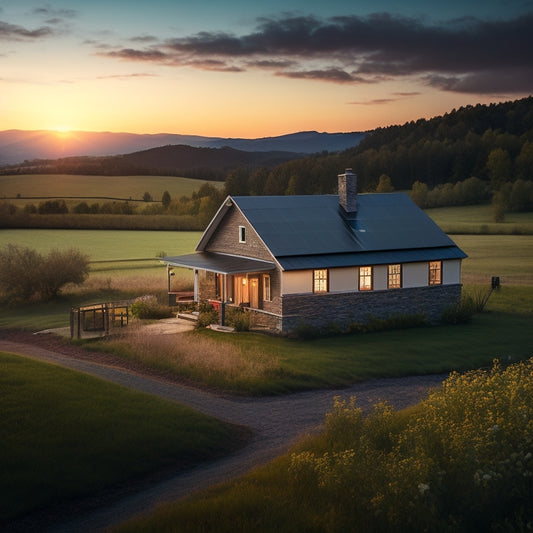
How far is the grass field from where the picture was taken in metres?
112

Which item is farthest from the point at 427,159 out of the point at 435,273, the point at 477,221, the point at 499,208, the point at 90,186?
the point at 435,273

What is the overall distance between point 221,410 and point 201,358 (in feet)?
19.5

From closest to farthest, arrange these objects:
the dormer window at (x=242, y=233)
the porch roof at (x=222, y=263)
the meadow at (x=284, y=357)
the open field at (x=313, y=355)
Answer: the meadow at (x=284, y=357) → the open field at (x=313, y=355) → the porch roof at (x=222, y=263) → the dormer window at (x=242, y=233)

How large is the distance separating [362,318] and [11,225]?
62.6 metres

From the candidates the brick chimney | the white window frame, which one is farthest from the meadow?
the brick chimney

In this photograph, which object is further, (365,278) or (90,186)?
(90,186)

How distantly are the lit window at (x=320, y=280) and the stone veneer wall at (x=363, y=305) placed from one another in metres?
0.48

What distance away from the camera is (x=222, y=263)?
3825cm

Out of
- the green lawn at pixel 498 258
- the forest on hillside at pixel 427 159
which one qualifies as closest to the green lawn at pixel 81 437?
the green lawn at pixel 498 258

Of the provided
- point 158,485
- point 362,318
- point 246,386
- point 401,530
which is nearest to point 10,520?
point 158,485

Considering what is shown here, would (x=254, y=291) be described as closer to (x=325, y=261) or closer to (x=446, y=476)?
(x=325, y=261)

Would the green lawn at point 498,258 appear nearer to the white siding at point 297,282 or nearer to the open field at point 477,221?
the open field at point 477,221

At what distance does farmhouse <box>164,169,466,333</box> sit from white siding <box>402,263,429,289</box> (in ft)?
0.18

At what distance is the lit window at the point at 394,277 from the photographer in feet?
126
